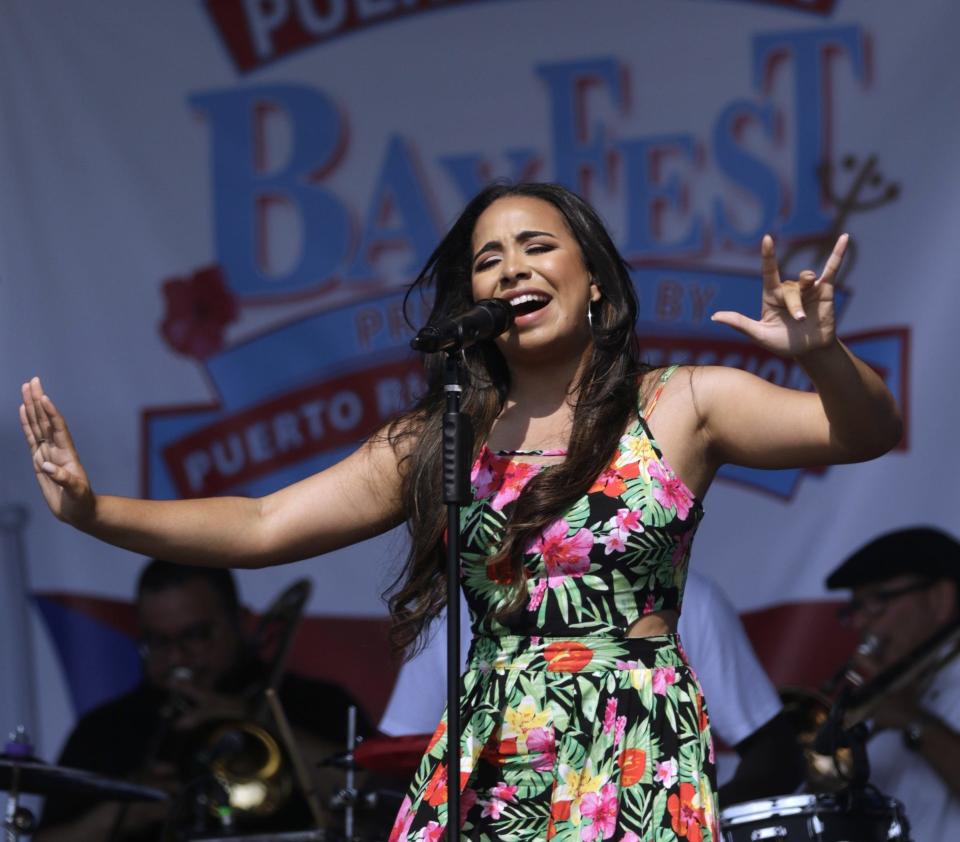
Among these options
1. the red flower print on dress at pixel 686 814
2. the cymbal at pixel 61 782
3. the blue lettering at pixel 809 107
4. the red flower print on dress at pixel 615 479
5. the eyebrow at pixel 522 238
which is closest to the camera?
the red flower print on dress at pixel 686 814

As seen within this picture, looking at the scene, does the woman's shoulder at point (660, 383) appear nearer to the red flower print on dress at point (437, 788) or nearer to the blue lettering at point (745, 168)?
the red flower print on dress at point (437, 788)

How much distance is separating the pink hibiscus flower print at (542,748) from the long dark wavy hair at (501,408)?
0.17m

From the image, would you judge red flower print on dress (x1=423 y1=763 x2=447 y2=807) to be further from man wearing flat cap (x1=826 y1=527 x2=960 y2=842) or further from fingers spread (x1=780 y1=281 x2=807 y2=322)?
man wearing flat cap (x1=826 y1=527 x2=960 y2=842)

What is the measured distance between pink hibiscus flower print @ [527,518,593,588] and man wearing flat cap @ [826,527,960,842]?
85.2 inches

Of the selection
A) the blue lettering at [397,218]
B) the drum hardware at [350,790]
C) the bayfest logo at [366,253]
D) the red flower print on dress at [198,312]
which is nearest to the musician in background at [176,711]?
the bayfest logo at [366,253]

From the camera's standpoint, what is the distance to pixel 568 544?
230cm

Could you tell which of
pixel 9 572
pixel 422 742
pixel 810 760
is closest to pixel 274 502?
pixel 422 742

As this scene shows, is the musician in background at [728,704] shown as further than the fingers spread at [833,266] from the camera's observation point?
Yes

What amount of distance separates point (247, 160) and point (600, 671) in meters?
2.84

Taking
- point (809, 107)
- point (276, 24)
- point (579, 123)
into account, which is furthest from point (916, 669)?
point (276, 24)

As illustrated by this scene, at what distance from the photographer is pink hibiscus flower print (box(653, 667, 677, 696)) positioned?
2283 mm

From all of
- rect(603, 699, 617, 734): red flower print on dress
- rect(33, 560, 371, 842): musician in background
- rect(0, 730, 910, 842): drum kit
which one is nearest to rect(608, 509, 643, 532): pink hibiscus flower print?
rect(603, 699, 617, 734): red flower print on dress

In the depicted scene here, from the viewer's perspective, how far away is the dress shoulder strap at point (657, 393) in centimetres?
243

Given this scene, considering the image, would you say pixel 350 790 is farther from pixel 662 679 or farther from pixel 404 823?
pixel 662 679
